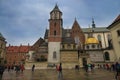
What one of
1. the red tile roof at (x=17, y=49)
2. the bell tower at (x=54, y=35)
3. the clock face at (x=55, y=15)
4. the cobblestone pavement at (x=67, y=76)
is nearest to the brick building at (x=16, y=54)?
the red tile roof at (x=17, y=49)

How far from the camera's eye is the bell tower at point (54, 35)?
5316 centimetres

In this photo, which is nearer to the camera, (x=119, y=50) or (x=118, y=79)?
(x=118, y=79)

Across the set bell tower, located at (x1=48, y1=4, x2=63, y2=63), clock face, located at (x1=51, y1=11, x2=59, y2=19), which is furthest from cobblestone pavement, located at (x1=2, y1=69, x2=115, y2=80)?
clock face, located at (x1=51, y1=11, x2=59, y2=19)

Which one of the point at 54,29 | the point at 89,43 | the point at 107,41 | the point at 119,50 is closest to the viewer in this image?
the point at 119,50

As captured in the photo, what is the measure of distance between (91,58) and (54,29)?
1950cm

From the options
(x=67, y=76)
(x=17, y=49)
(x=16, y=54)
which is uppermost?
(x=17, y=49)

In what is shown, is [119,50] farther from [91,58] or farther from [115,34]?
[91,58]

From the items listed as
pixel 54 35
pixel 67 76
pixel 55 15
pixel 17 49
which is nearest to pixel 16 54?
pixel 17 49

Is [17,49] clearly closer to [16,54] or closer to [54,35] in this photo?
[16,54]

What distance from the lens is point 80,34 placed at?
226 feet

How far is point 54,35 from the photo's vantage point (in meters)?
55.6

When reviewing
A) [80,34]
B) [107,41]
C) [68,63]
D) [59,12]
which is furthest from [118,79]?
[107,41]

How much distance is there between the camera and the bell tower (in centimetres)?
5316

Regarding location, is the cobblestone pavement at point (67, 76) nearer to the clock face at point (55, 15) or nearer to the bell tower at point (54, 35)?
the bell tower at point (54, 35)
